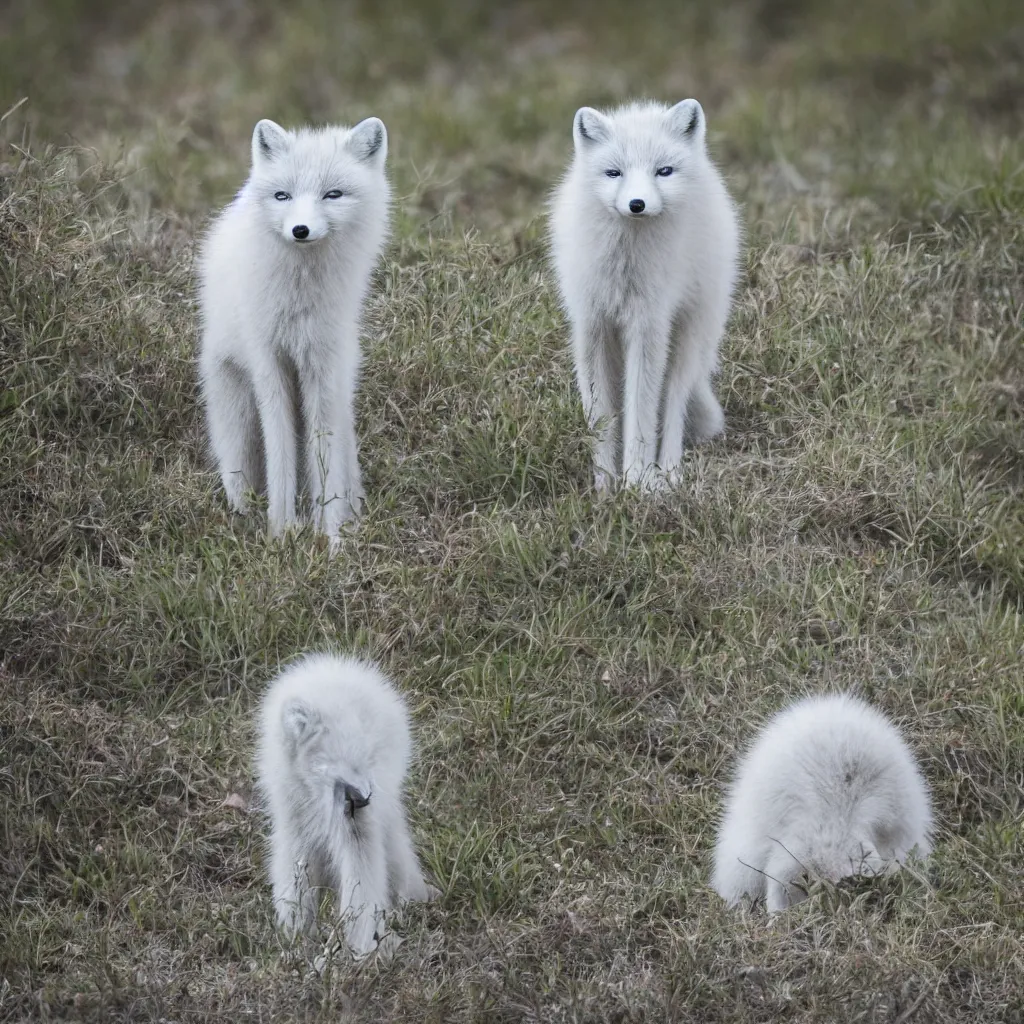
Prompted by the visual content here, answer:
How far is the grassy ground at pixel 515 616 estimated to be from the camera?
5.49 meters

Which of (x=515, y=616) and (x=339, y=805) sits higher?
(x=515, y=616)

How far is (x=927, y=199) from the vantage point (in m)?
8.49

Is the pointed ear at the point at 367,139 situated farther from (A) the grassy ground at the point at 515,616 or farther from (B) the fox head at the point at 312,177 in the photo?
(A) the grassy ground at the point at 515,616

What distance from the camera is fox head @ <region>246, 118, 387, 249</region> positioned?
630 centimetres

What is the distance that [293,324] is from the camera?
21.6 ft

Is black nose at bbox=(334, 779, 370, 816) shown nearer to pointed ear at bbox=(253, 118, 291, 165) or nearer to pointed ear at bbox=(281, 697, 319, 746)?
pointed ear at bbox=(281, 697, 319, 746)

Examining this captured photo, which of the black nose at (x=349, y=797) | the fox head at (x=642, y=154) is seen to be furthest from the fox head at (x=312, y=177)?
the black nose at (x=349, y=797)

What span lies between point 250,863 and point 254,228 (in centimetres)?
232

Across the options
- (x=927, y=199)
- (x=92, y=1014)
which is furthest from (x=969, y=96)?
(x=92, y=1014)

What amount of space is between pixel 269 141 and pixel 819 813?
9.87ft

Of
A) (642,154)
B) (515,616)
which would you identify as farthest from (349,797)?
(642,154)

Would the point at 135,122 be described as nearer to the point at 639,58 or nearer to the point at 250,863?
the point at 639,58

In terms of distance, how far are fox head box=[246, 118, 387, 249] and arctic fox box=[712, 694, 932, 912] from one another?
7.96 feet

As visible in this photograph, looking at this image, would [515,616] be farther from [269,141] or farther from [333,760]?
[269,141]
